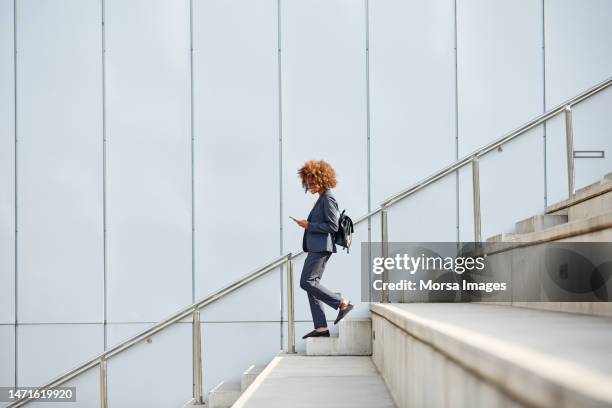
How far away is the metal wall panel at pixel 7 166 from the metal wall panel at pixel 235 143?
2.23 meters

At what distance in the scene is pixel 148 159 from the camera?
8242 millimetres

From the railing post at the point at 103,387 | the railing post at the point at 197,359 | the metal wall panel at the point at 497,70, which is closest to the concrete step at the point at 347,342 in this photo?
the railing post at the point at 197,359

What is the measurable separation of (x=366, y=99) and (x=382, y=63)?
461mm

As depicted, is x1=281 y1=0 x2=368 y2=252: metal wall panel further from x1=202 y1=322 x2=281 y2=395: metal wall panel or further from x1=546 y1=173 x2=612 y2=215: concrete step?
x1=546 y1=173 x2=612 y2=215: concrete step

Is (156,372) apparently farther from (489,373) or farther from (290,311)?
(489,373)

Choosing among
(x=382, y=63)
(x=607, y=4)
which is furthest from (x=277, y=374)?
(x=607, y=4)

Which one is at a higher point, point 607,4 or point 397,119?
point 607,4

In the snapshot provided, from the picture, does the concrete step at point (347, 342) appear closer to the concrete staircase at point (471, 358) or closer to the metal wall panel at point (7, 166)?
the concrete staircase at point (471, 358)

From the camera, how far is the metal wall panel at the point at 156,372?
635cm

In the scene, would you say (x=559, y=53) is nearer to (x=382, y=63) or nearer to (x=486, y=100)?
(x=486, y=100)

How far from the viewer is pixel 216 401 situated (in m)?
6.12

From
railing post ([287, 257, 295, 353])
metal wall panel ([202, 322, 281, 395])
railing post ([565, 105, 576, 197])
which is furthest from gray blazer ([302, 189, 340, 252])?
railing post ([565, 105, 576, 197])

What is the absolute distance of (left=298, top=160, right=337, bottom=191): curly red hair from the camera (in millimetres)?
6066

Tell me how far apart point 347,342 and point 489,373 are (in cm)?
501
